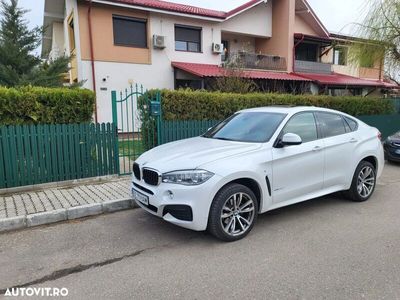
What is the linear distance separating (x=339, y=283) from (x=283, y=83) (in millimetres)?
17954

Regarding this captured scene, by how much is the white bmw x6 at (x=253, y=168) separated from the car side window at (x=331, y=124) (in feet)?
0.06

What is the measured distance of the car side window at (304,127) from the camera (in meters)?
4.87

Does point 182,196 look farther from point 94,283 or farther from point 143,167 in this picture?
point 94,283

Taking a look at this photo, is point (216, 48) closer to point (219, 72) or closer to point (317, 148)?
point (219, 72)

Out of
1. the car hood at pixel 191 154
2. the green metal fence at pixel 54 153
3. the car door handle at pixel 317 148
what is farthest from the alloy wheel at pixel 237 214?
the green metal fence at pixel 54 153

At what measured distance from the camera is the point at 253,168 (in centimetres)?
417

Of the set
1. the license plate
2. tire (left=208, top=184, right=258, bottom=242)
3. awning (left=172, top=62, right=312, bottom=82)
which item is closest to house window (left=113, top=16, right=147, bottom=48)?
awning (left=172, top=62, right=312, bottom=82)

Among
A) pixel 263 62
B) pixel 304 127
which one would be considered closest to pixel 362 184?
pixel 304 127

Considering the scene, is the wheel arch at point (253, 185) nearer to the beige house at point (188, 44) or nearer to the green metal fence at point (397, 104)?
the beige house at point (188, 44)

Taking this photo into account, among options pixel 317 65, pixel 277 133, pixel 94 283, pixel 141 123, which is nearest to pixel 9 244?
pixel 94 283

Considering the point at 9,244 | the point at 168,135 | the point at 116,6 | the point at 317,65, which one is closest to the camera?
the point at 9,244

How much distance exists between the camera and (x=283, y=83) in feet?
65.1

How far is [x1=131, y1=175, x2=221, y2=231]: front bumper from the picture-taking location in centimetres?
381

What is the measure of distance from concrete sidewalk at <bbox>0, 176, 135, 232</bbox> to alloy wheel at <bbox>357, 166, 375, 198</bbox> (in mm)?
3939
